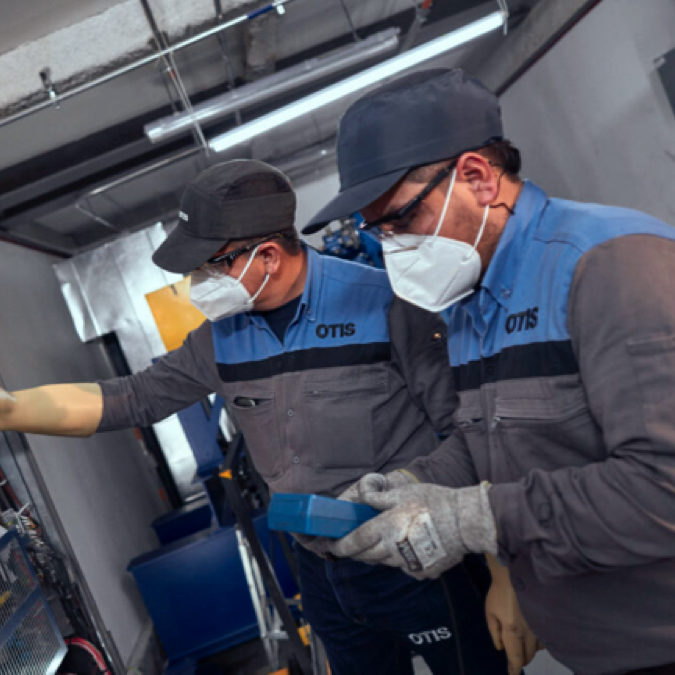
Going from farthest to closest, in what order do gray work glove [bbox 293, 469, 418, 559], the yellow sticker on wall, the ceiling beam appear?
the yellow sticker on wall < the ceiling beam < gray work glove [bbox 293, 469, 418, 559]

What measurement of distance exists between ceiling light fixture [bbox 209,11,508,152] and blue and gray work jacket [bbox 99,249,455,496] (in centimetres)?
168

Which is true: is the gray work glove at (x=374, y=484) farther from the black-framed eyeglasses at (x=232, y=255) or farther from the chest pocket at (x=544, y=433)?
the black-framed eyeglasses at (x=232, y=255)

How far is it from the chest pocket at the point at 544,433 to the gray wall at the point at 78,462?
2797 mm

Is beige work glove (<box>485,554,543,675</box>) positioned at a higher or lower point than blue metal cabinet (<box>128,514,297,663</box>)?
higher

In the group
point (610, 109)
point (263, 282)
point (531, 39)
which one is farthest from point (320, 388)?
point (531, 39)

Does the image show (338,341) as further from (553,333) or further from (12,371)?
(12,371)

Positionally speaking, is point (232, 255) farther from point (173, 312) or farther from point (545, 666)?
point (173, 312)

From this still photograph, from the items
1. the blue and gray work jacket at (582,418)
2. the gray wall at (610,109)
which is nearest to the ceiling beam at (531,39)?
the gray wall at (610,109)

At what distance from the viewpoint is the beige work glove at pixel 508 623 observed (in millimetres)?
1457

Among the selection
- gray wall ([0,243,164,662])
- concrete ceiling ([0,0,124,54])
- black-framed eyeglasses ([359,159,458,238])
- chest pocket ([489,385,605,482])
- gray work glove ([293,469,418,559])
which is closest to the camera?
chest pocket ([489,385,605,482])

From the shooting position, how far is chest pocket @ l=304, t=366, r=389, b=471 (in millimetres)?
1729

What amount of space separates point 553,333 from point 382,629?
45.3 inches

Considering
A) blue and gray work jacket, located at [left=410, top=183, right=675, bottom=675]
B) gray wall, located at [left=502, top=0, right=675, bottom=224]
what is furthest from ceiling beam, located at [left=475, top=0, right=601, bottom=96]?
blue and gray work jacket, located at [left=410, top=183, right=675, bottom=675]

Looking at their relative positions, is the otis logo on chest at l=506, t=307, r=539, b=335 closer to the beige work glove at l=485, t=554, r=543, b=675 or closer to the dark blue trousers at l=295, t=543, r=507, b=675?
the beige work glove at l=485, t=554, r=543, b=675
